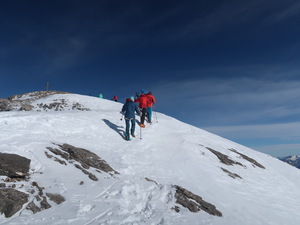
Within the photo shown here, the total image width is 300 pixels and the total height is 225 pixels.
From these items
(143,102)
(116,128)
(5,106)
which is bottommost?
(116,128)

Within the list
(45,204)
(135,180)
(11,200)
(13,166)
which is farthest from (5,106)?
(45,204)

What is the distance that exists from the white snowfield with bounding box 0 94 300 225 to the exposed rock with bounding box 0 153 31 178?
36 centimetres

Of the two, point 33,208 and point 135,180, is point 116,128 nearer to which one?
point 135,180

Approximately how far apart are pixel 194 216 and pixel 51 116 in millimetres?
11249

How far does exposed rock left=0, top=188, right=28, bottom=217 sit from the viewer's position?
5500 millimetres

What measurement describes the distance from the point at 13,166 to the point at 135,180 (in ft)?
15.0

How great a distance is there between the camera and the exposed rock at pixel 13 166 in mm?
6913

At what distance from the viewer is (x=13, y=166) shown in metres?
7.10

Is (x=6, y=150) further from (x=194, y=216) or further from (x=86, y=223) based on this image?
(x=194, y=216)

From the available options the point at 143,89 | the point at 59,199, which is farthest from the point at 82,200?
the point at 143,89

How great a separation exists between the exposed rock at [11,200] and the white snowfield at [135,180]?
16cm

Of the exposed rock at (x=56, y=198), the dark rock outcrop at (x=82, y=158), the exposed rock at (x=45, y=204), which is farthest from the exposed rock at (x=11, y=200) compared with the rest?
the dark rock outcrop at (x=82, y=158)

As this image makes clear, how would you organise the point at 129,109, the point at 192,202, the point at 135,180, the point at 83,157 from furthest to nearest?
the point at 129,109 < the point at 83,157 < the point at 135,180 < the point at 192,202

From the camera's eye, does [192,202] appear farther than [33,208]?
Yes
